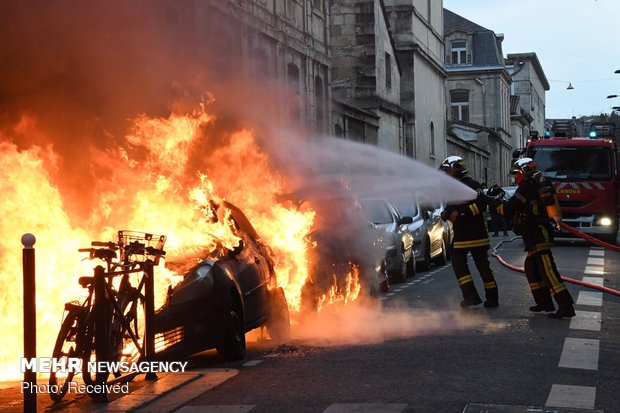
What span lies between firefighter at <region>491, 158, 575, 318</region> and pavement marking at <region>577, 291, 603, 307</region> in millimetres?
1590

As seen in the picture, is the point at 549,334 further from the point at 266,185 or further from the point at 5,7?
the point at 5,7

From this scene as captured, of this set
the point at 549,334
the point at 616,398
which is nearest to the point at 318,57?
the point at 549,334

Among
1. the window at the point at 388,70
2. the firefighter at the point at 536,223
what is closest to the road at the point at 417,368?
the firefighter at the point at 536,223

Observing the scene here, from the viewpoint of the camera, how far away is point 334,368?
30.0 ft

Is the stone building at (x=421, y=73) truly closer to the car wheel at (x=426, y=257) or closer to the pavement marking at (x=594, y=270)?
the car wheel at (x=426, y=257)

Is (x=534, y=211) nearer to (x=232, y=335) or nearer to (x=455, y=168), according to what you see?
(x=455, y=168)

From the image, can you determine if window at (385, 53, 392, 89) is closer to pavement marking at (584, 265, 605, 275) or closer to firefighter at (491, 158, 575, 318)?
pavement marking at (584, 265, 605, 275)

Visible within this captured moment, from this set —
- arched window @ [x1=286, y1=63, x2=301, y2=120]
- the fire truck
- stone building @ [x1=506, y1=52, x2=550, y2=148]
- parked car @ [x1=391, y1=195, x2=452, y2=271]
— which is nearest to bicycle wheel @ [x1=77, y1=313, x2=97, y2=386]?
parked car @ [x1=391, y1=195, x2=452, y2=271]

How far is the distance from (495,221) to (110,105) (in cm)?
2185

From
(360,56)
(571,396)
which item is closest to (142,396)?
(571,396)

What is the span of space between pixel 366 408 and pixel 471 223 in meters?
6.43

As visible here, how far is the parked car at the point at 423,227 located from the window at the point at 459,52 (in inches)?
2376

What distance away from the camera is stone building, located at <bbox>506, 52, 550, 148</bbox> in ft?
316

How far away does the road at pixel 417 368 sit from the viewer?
7.66m
